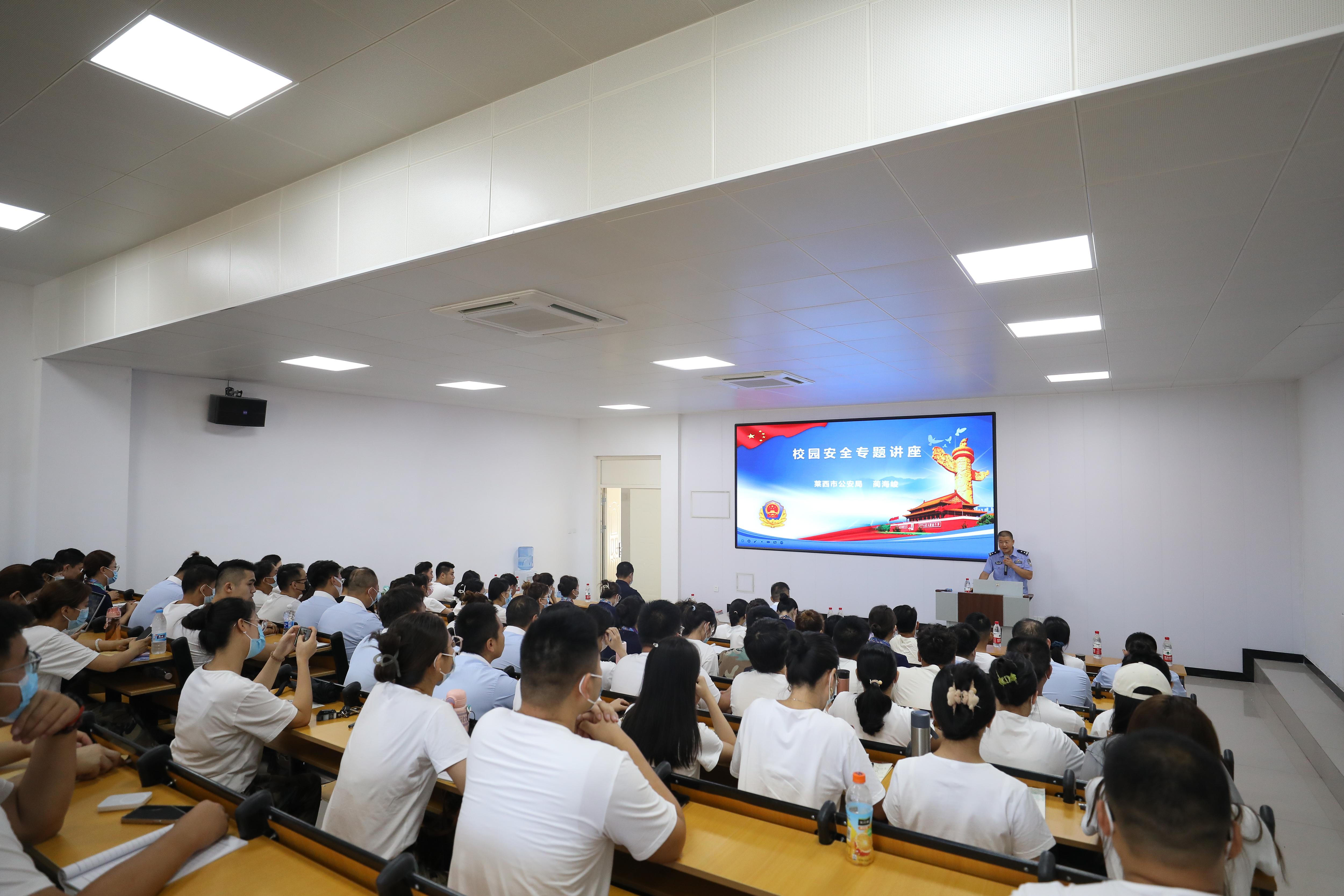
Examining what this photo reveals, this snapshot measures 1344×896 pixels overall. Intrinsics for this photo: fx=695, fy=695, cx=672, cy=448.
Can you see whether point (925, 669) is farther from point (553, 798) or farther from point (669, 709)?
point (553, 798)

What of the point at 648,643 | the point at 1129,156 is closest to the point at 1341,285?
the point at 1129,156

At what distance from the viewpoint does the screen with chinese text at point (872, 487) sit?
844 centimetres

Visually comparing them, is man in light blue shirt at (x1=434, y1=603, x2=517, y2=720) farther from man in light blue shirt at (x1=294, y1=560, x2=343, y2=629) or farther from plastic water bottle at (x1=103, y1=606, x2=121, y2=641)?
plastic water bottle at (x1=103, y1=606, x2=121, y2=641)

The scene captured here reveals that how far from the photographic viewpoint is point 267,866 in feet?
5.88

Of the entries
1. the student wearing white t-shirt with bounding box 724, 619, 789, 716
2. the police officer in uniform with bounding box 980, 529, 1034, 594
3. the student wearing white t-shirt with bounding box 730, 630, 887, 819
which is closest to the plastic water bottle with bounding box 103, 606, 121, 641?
the student wearing white t-shirt with bounding box 724, 619, 789, 716

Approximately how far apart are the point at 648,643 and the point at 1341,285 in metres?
4.28

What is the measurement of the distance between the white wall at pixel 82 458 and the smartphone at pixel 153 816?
5.21 meters

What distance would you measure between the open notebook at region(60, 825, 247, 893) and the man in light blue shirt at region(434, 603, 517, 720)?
131cm

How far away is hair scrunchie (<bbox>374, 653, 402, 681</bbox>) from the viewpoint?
90.4 inches

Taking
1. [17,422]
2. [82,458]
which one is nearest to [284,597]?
[82,458]

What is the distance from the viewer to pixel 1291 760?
497 cm

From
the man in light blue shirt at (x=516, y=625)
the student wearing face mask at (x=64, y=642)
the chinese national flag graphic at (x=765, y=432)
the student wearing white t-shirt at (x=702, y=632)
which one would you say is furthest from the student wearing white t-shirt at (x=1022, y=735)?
the chinese national flag graphic at (x=765, y=432)

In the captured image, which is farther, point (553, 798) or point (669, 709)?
point (669, 709)

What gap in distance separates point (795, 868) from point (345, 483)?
26.0 feet
